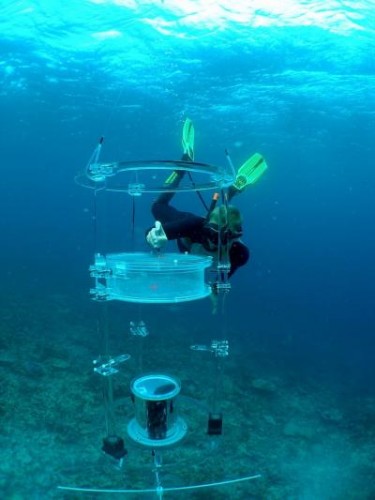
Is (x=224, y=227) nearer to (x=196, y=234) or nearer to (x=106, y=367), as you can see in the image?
(x=196, y=234)

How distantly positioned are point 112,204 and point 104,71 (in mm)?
58534

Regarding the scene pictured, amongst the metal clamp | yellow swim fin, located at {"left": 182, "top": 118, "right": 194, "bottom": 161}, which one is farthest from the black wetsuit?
the metal clamp

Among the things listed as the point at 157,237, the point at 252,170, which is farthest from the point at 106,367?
the point at 252,170

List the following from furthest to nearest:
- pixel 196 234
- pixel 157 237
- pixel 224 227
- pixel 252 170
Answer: pixel 252 170 < pixel 196 234 < pixel 224 227 < pixel 157 237

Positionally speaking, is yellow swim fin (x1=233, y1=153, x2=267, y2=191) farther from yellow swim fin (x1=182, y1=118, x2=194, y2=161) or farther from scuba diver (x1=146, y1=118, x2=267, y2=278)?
yellow swim fin (x1=182, y1=118, x2=194, y2=161)

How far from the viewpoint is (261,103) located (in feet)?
76.7

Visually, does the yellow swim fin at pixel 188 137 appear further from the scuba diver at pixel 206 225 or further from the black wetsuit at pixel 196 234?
the black wetsuit at pixel 196 234

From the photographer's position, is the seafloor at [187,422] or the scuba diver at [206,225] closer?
the scuba diver at [206,225]

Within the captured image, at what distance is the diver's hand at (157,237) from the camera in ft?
14.9

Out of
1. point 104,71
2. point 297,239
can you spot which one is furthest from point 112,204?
point 104,71

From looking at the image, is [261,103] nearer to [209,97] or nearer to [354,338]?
[209,97]

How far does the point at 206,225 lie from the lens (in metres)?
5.36

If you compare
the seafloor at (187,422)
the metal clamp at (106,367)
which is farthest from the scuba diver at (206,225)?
the metal clamp at (106,367)

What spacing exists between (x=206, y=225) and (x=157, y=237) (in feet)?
3.36
